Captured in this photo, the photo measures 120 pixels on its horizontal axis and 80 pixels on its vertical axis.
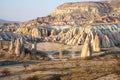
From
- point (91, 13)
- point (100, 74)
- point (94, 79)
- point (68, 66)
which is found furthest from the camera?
point (91, 13)

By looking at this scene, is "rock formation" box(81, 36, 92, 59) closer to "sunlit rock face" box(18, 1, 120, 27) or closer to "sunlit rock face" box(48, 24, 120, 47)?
"sunlit rock face" box(48, 24, 120, 47)

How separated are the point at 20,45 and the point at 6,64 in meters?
8.64

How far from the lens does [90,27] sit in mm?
86875

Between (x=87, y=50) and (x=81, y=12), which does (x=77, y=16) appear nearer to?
(x=81, y=12)

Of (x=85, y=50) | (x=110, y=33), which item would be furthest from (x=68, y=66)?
(x=110, y=33)

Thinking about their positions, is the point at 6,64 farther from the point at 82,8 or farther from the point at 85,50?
the point at 82,8

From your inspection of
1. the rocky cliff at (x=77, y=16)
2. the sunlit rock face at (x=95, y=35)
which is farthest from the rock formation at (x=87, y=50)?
the rocky cliff at (x=77, y=16)

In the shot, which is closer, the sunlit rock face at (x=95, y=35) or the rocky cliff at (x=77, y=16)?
the sunlit rock face at (x=95, y=35)

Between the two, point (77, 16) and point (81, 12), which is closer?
point (77, 16)

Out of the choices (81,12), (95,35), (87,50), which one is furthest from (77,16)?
(87,50)

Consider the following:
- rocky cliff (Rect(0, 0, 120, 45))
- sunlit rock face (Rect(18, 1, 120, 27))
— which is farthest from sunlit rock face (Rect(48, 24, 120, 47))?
sunlit rock face (Rect(18, 1, 120, 27))

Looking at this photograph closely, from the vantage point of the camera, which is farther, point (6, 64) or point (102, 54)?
point (102, 54)

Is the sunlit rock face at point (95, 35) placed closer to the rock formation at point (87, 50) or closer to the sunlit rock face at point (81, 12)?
the rock formation at point (87, 50)

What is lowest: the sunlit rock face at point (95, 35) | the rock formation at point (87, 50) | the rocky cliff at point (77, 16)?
the rock formation at point (87, 50)
